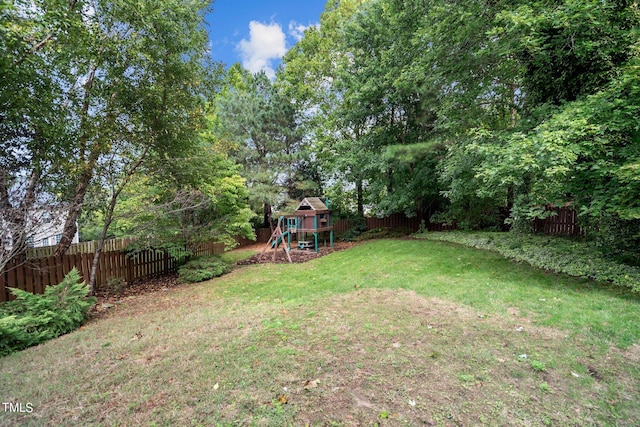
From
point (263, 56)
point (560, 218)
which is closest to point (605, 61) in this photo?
point (560, 218)

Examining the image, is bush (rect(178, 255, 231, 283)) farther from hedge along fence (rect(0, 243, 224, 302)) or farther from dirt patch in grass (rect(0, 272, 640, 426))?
dirt patch in grass (rect(0, 272, 640, 426))

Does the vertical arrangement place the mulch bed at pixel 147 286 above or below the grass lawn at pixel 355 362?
below

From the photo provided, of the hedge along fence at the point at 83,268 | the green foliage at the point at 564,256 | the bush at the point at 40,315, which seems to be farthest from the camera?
the hedge along fence at the point at 83,268

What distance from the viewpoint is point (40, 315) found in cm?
420

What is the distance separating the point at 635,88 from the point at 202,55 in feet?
28.9

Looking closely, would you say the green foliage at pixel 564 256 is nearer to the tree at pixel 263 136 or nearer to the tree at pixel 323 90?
the tree at pixel 323 90

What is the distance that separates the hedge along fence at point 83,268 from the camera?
220 inches

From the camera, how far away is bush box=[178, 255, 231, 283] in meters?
8.30

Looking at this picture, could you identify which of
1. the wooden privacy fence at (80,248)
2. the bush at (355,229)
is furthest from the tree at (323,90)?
the wooden privacy fence at (80,248)

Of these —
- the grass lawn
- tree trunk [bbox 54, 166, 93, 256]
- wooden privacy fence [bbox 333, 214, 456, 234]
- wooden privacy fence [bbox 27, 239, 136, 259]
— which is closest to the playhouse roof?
wooden privacy fence [bbox 333, 214, 456, 234]

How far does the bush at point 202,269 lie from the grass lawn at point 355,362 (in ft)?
9.68

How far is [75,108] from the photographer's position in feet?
19.0

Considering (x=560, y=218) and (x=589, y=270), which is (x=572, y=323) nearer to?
(x=589, y=270)

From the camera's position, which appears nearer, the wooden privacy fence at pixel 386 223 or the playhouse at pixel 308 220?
the playhouse at pixel 308 220
